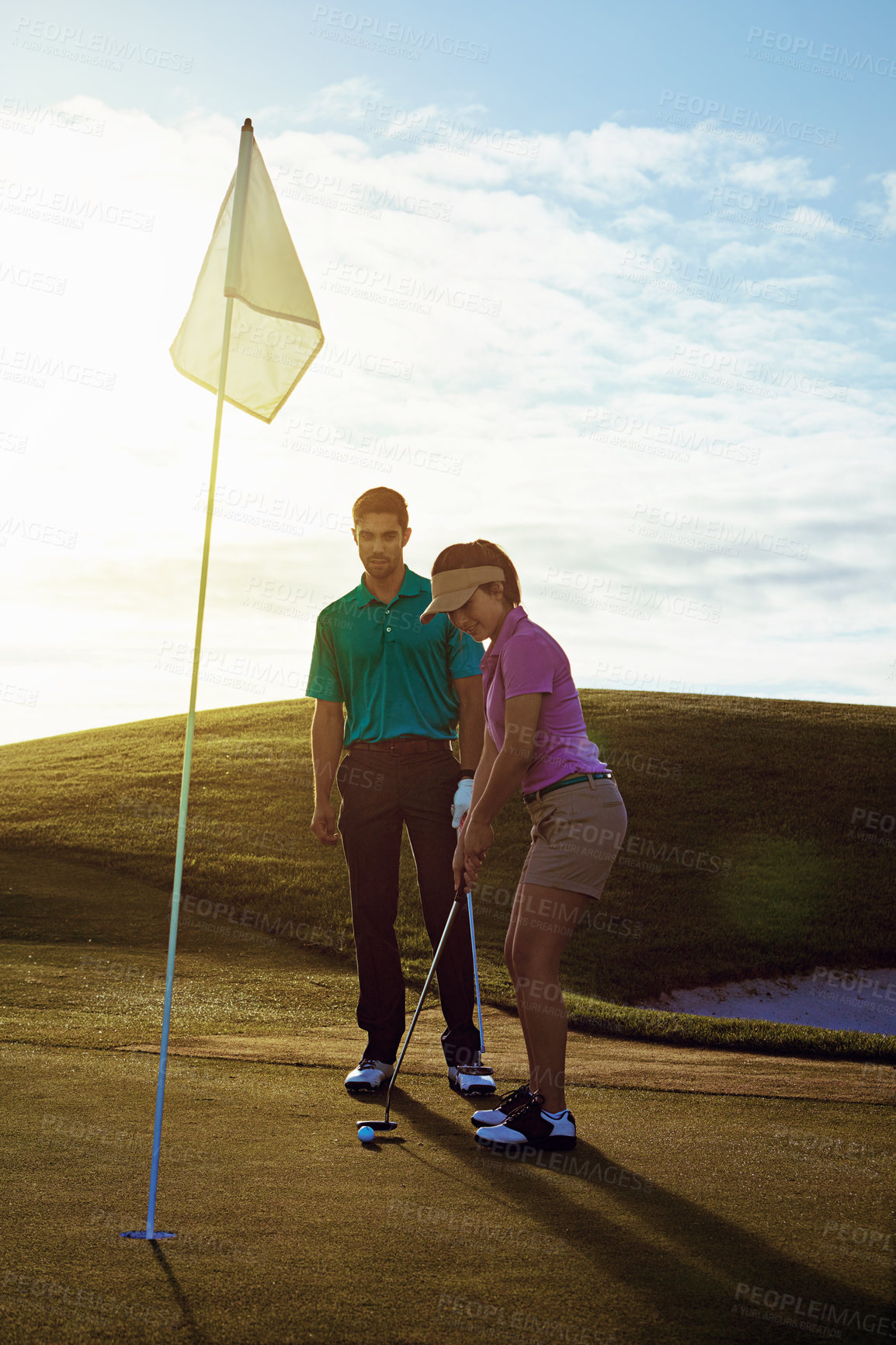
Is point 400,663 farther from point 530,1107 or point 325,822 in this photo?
point 530,1107

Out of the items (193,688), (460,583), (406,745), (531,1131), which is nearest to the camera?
(193,688)

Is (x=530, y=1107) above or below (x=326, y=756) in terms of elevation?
below

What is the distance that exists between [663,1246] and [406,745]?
9.96 feet

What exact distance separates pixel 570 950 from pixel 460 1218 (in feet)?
46.5

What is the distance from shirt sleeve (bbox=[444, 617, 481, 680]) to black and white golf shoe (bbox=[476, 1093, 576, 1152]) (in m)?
2.37

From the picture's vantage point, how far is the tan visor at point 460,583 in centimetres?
478

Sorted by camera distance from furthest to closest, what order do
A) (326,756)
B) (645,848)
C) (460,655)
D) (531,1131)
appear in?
1. (645,848)
2. (326,756)
3. (460,655)
4. (531,1131)

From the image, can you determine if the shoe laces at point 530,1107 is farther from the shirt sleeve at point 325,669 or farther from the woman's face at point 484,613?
the shirt sleeve at point 325,669

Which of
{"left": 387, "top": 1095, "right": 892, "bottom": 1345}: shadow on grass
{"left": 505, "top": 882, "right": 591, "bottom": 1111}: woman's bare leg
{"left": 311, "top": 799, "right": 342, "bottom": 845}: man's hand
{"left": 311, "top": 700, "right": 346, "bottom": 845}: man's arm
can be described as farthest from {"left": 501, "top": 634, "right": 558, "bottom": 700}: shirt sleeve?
{"left": 311, "top": 799, "right": 342, "bottom": 845}: man's hand

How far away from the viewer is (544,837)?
460cm

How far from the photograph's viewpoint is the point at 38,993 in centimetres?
983

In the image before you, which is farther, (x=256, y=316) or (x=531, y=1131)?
(x=256, y=316)

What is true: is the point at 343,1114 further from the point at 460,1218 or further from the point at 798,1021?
the point at 798,1021

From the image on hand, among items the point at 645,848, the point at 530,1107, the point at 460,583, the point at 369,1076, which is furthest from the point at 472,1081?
the point at 645,848
